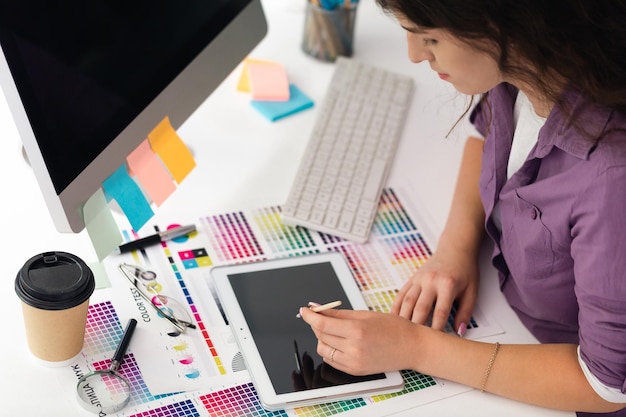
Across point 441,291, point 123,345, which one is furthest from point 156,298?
point 441,291

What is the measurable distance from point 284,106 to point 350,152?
16 cm

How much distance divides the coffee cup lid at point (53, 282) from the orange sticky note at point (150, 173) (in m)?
0.17

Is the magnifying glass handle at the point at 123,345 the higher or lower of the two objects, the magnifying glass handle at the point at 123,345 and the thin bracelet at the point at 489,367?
the higher

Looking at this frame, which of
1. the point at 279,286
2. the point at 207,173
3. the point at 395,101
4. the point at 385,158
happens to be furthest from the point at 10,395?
the point at 395,101

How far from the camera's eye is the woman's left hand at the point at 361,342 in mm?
965

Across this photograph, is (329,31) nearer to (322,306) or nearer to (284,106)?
(284,106)

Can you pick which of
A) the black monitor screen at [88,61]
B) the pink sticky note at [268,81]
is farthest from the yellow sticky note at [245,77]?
the black monitor screen at [88,61]

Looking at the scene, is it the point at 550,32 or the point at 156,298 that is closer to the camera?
the point at 550,32

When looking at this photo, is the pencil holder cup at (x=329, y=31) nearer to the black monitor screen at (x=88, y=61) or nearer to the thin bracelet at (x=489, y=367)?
the black monitor screen at (x=88, y=61)

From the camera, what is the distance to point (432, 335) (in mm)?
1016

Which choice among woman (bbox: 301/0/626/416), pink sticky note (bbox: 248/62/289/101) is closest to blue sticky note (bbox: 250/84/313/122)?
pink sticky note (bbox: 248/62/289/101)

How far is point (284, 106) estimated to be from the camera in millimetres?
1367

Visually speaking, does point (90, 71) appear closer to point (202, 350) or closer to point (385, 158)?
point (202, 350)

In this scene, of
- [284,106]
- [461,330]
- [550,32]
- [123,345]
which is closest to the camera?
[550,32]
